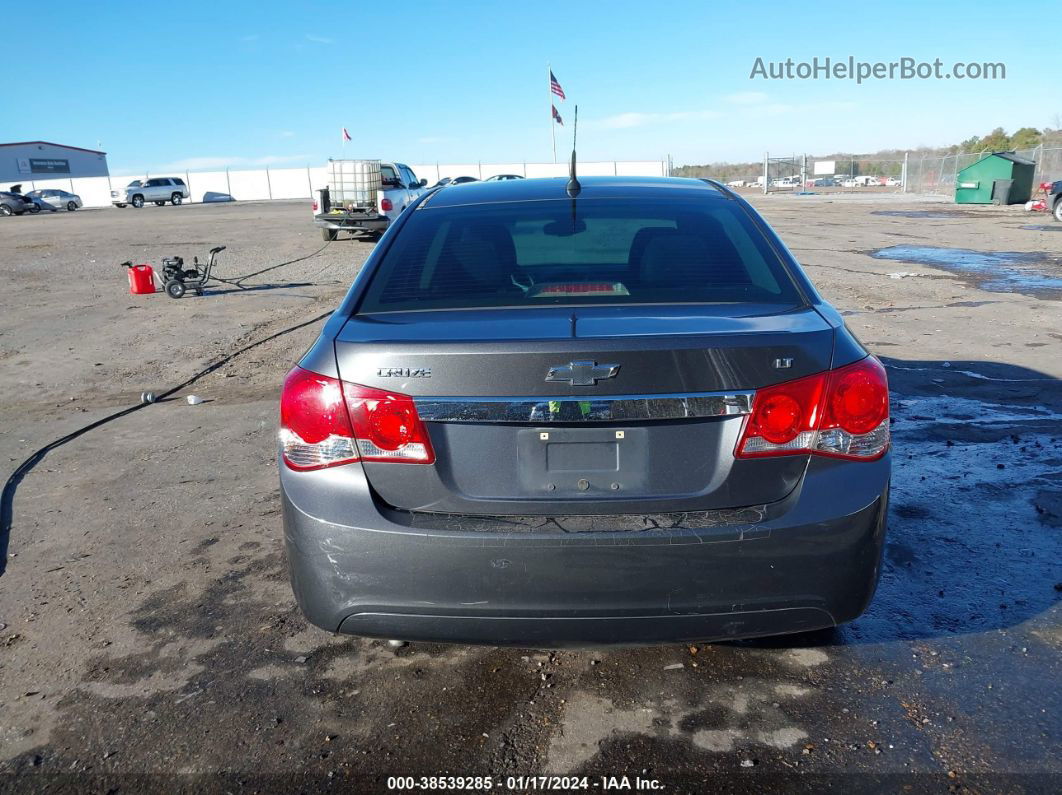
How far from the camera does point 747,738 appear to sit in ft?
8.97

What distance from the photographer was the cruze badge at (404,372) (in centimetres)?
253

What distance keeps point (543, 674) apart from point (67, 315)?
34.9ft

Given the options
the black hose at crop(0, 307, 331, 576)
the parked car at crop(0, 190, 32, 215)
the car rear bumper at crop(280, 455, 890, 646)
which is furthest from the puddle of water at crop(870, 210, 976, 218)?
the parked car at crop(0, 190, 32, 215)

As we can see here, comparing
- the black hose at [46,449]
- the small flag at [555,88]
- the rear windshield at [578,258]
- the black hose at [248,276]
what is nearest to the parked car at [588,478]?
the rear windshield at [578,258]

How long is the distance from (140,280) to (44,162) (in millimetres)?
88193

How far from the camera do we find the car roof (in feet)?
12.4

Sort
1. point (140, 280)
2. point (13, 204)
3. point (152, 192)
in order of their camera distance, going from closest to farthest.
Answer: point (140, 280), point (13, 204), point (152, 192)

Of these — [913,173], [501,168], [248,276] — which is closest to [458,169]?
[501,168]

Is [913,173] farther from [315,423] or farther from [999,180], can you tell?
[315,423]

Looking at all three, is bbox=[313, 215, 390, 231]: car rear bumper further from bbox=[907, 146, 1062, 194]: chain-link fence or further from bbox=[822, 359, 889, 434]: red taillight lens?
bbox=[907, 146, 1062, 194]: chain-link fence

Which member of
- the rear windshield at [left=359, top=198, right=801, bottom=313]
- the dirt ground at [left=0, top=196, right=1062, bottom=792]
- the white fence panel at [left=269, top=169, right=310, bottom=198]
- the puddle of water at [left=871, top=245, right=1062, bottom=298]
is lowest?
the white fence panel at [left=269, top=169, right=310, bottom=198]

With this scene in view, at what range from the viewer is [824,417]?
2586 mm

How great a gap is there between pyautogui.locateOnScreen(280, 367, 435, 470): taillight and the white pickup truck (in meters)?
20.0

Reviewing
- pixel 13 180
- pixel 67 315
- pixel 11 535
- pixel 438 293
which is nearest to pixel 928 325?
pixel 438 293
